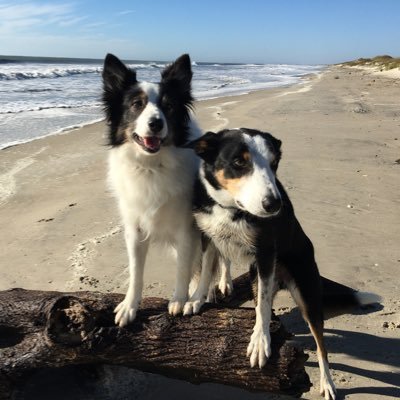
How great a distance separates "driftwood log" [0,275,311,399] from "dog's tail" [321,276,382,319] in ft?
2.93

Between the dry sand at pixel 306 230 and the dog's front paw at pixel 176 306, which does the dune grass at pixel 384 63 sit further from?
the dog's front paw at pixel 176 306

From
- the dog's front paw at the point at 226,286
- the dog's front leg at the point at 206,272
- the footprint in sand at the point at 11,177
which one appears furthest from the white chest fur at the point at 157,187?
the footprint in sand at the point at 11,177

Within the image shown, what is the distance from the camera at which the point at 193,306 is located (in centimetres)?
306

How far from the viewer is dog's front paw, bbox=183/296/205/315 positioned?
3020 millimetres

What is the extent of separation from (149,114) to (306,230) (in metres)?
2.97

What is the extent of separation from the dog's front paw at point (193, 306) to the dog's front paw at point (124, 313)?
0.32 m

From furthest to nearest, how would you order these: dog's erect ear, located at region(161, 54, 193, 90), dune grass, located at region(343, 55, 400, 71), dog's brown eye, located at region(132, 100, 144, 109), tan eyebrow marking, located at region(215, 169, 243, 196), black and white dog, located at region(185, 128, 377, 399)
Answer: dune grass, located at region(343, 55, 400, 71) → dog's erect ear, located at region(161, 54, 193, 90) → dog's brown eye, located at region(132, 100, 144, 109) → tan eyebrow marking, located at region(215, 169, 243, 196) → black and white dog, located at region(185, 128, 377, 399)

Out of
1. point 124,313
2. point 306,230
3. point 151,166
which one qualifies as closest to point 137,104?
point 151,166

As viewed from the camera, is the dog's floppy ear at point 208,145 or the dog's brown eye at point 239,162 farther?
the dog's floppy ear at point 208,145

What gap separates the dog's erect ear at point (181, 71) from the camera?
11.7 ft

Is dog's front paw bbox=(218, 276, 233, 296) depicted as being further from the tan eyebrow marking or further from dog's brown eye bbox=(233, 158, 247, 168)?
dog's brown eye bbox=(233, 158, 247, 168)

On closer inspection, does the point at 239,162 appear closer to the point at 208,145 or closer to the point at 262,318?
the point at 208,145

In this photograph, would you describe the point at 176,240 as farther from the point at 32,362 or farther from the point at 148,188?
the point at 32,362

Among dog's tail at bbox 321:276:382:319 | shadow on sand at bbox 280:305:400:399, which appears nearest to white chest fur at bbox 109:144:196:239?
dog's tail at bbox 321:276:382:319
